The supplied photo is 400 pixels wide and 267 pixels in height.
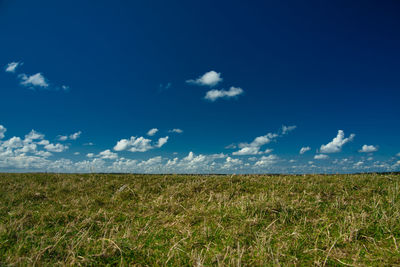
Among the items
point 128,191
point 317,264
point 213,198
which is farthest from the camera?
point 128,191

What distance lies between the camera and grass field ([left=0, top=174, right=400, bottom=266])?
3910 millimetres

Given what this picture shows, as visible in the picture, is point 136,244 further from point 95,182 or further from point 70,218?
point 95,182

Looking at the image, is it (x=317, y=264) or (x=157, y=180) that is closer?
(x=317, y=264)

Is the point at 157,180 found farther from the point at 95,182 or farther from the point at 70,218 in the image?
the point at 70,218

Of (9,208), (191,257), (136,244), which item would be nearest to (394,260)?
(191,257)

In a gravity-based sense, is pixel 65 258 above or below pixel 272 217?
below

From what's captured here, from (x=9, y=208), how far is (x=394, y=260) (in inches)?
437

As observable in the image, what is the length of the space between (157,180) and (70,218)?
5.30 meters

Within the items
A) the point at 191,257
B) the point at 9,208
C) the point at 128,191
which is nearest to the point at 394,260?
the point at 191,257

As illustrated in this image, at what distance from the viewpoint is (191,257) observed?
3.85 m

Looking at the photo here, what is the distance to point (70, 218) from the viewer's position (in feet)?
22.4

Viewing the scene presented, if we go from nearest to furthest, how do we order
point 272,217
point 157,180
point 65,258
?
point 65,258 < point 272,217 < point 157,180

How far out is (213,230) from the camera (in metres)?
5.21

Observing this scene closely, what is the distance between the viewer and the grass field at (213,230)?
12.8ft
